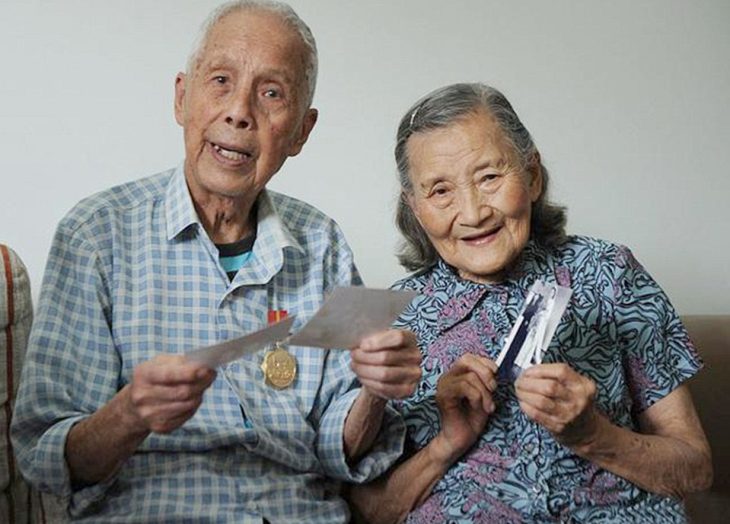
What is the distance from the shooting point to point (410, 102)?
241 cm

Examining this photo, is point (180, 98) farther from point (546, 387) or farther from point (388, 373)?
point (546, 387)

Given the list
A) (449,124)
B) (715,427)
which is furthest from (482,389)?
(715,427)

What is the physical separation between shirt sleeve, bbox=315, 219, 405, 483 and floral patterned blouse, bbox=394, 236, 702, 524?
69 mm

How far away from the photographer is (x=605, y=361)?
1700 millimetres

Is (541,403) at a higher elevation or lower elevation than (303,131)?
lower

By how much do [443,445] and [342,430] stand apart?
→ 17 centimetres

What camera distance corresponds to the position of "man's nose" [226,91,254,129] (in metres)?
1.58

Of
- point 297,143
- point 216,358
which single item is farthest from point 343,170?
point 216,358

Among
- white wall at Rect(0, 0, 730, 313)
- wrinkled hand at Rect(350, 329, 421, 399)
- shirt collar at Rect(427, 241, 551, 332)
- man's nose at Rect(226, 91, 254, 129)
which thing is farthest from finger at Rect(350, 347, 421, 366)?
white wall at Rect(0, 0, 730, 313)

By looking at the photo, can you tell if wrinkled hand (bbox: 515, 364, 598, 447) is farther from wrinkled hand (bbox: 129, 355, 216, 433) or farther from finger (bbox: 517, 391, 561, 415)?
wrinkled hand (bbox: 129, 355, 216, 433)

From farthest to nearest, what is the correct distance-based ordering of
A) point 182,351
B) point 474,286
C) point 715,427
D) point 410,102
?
point 410,102, point 715,427, point 474,286, point 182,351

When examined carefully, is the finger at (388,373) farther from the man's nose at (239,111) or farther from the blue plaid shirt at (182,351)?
the man's nose at (239,111)

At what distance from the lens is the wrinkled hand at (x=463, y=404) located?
1.60 m

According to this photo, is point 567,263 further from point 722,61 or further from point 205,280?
point 722,61
